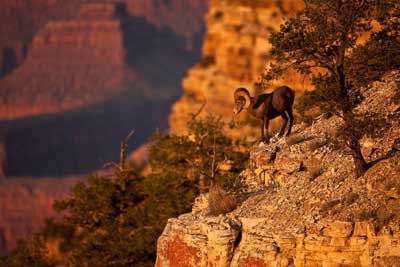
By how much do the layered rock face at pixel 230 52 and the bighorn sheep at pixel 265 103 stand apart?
5797 centimetres

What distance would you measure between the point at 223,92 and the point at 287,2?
8.48 meters

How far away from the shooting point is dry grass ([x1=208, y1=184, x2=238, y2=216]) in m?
35.5

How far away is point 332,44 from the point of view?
3441 centimetres

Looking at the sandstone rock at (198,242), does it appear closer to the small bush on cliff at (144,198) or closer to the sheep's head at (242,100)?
the sheep's head at (242,100)

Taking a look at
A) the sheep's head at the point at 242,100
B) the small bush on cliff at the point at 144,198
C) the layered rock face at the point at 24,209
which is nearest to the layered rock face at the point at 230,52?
the small bush on cliff at the point at 144,198

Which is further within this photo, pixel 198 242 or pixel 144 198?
pixel 144 198

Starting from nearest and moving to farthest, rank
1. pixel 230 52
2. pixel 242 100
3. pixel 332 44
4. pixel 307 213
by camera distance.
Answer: pixel 307 213 → pixel 332 44 → pixel 242 100 → pixel 230 52

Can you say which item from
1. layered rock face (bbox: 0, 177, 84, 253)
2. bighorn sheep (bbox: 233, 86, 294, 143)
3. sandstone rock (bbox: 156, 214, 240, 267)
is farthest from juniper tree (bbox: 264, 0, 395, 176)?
layered rock face (bbox: 0, 177, 84, 253)

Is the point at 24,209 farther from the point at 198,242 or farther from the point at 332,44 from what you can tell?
the point at 332,44

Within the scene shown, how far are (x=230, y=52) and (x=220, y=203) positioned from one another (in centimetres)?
6936

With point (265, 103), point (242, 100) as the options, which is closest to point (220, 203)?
point (242, 100)

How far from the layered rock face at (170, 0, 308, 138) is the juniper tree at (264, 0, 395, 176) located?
203ft

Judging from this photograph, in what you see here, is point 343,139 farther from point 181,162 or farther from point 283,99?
point 181,162

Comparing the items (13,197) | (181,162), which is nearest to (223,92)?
(181,162)
